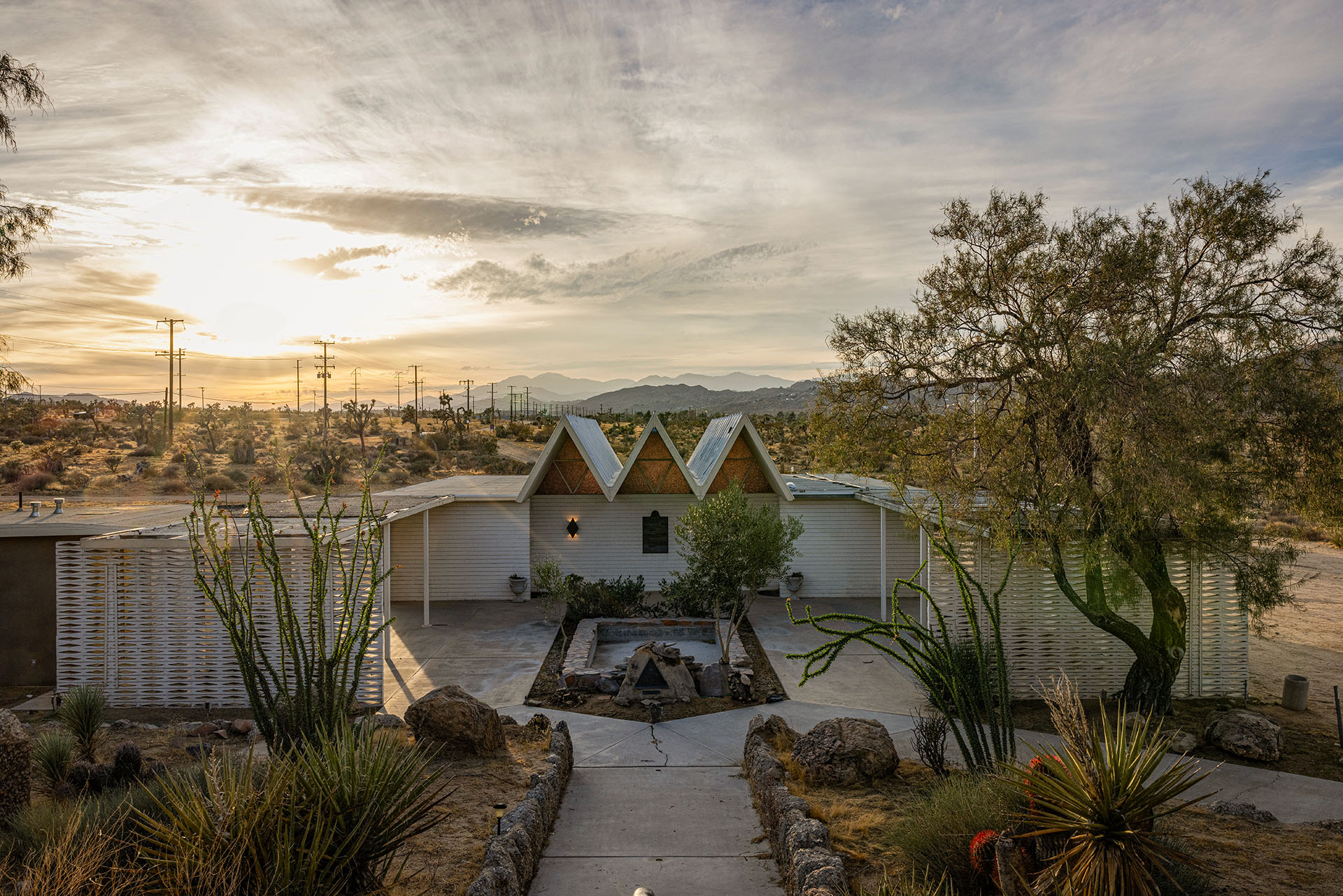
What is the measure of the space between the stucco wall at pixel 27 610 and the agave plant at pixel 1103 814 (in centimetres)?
1430

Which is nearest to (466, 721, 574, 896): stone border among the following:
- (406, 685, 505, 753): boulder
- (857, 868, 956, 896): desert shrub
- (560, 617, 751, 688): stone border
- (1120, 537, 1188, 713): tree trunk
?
(406, 685, 505, 753): boulder

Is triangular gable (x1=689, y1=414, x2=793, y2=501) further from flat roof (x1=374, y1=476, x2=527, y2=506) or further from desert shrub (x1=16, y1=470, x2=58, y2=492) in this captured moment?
desert shrub (x1=16, y1=470, x2=58, y2=492)

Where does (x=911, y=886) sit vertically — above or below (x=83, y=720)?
above

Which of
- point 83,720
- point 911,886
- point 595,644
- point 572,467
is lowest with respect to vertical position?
point 595,644

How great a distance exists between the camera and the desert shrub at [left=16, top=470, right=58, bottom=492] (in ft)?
116

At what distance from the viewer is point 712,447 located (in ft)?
66.9

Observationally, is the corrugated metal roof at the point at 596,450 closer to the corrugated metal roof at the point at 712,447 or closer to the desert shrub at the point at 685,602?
the corrugated metal roof at the point at 712,447

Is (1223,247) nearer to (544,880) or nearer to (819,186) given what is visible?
(819,186)

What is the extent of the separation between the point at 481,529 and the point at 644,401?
491 feet

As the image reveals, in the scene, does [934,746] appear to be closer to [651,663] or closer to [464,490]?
[651,663]

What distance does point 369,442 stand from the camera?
55594 mm

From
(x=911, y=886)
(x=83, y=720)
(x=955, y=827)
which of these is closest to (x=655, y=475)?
(x=83, y=720)

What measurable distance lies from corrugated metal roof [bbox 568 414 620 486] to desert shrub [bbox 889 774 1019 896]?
41.4ft

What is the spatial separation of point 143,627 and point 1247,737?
15329mm
